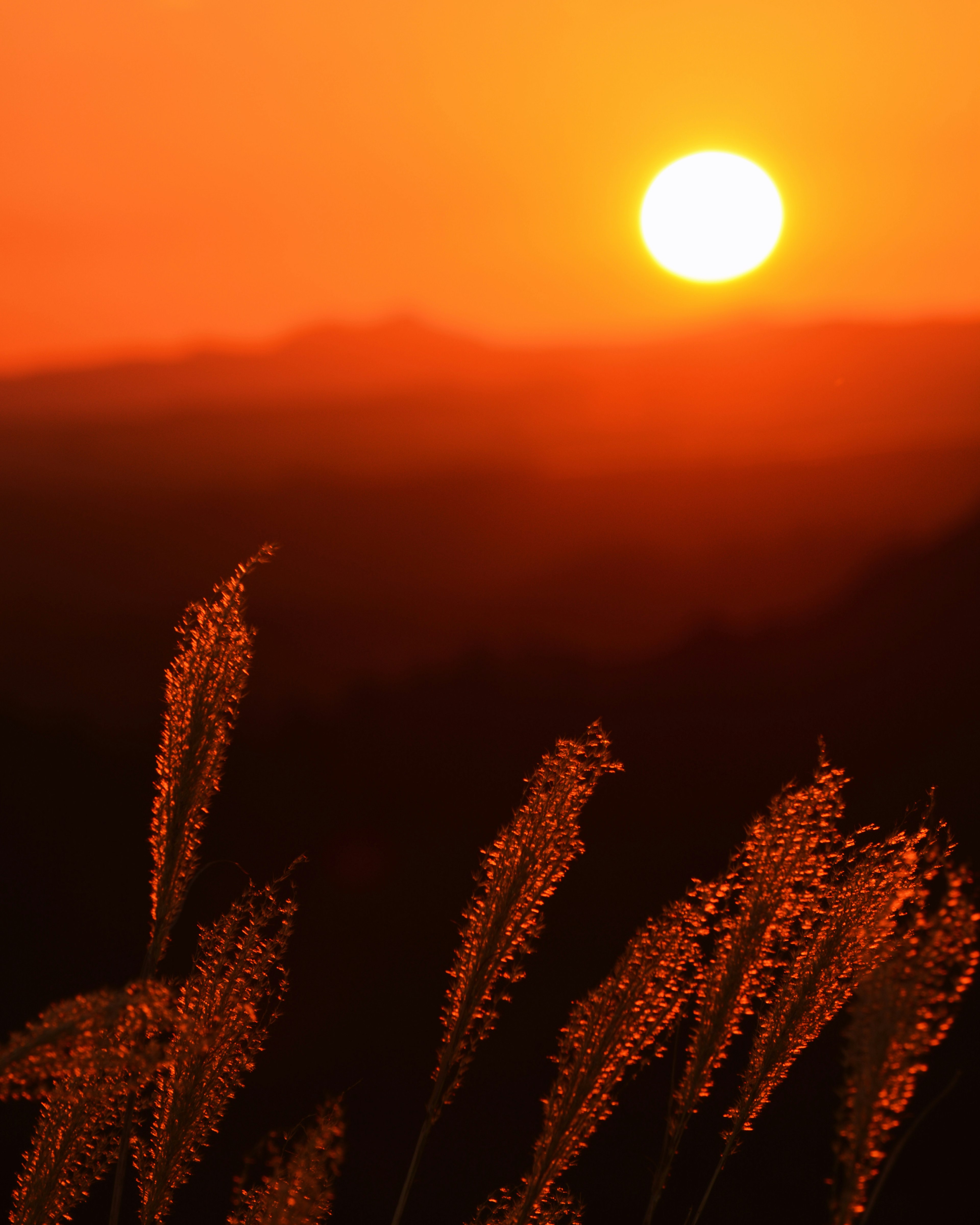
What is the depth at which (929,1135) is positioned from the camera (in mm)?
10219

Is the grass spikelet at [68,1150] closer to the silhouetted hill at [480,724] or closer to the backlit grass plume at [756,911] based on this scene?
the backlit grass plume at [756,911]

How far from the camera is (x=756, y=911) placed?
4.29 metres

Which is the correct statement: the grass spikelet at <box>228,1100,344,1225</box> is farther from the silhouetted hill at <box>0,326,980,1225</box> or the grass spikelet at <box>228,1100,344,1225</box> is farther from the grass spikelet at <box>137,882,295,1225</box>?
the silhouetted hill at <box>0,326,980,1225</box>

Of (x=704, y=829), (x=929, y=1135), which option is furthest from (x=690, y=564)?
(x=929, y=1135)

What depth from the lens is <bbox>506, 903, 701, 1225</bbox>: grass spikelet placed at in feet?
13.4

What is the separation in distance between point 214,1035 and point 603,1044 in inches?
75.1

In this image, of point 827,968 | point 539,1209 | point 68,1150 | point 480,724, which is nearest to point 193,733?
point 68,1150

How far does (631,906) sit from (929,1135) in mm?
4212

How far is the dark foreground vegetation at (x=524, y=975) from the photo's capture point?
4090mm

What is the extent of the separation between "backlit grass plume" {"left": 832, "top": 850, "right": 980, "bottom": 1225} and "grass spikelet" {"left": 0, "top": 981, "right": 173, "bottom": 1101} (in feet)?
8.10

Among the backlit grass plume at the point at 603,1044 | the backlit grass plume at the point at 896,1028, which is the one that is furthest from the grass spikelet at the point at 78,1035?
the backlit grass plume at the point at 896,1028

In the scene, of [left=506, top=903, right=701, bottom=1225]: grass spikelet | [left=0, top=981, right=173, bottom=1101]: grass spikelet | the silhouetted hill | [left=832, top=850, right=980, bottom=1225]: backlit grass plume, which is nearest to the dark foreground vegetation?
[left=506, top=903, right=701, bottom=1225]: grass spikelet

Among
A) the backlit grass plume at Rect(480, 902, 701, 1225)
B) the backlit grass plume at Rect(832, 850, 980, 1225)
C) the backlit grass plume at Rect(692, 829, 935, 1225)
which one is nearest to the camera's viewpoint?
the backlit grass plume at Rect(832, 850, 980, 1225)

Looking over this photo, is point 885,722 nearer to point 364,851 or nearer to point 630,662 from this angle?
point 630,662
